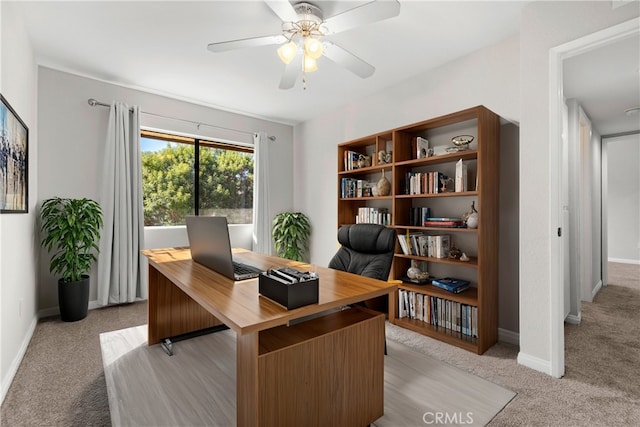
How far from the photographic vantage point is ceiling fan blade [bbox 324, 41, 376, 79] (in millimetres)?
2084

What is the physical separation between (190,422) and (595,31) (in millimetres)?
3194

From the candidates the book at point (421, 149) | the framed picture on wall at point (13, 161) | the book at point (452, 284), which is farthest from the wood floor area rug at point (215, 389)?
the book at point (421, 149)

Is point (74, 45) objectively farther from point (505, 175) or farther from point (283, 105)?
point (505, 175)

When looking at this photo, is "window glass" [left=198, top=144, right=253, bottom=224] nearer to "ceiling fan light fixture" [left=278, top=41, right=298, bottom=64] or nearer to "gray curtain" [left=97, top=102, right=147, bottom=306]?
"gray curtain" [left=97, top=102, right=147, bottom=306]

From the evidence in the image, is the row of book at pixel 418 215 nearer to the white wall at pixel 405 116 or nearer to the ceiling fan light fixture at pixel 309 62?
the white wall at pixel 405 116

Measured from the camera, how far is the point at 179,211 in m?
4.05

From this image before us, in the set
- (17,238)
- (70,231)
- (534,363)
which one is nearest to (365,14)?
(534,363)

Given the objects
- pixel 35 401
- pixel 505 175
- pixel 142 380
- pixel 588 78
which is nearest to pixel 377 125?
pixel 505 175

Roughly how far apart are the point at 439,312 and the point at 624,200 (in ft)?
20.3

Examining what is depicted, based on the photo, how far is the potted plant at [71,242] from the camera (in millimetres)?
2814

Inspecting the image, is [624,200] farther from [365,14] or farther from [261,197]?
[365,14]

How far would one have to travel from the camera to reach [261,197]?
4516mm

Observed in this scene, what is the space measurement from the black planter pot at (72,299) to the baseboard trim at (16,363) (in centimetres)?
24

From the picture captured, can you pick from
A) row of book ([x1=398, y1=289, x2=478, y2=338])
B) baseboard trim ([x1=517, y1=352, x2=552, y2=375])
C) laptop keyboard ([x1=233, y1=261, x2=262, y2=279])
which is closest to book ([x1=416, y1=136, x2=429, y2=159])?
row of book ([x1=398, y1=289, x2=478, y2=338])
